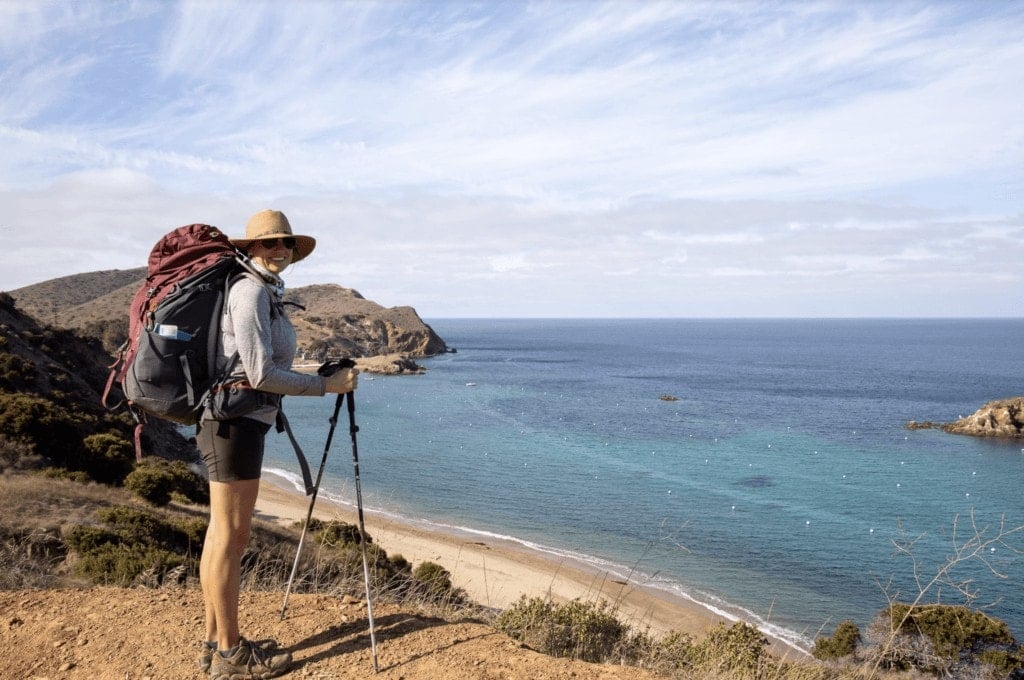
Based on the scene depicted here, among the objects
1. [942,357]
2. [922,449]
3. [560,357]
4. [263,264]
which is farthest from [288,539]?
[942,357]

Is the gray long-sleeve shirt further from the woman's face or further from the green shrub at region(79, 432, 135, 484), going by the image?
the green shrub at region(79, 432, 135, 484)

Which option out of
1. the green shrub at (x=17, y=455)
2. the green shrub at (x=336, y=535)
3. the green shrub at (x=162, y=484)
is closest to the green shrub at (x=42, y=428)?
the green shrub at (x=17, y=455)

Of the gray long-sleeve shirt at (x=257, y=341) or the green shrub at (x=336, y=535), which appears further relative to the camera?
the green shrub at (x=336, y=535)

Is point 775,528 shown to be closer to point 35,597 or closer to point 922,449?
point 922,449

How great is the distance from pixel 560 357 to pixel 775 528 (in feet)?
320

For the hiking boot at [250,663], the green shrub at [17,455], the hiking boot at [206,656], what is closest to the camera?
the hiking boot at [250,663]

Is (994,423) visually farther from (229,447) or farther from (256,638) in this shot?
(229,447)

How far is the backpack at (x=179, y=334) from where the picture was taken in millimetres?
3125

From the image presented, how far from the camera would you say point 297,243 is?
145 inches

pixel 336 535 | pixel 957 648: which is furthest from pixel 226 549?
pixel 957 648

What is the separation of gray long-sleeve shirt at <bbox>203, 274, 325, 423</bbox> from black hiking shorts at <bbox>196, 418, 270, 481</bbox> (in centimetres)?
9

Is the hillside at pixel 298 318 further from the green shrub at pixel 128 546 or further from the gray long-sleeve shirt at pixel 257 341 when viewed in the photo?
the gray long-sleeve shirt at pixel 257 341

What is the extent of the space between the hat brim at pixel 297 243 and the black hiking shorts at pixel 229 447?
898 millimetres

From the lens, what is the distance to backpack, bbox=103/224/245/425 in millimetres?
3123
